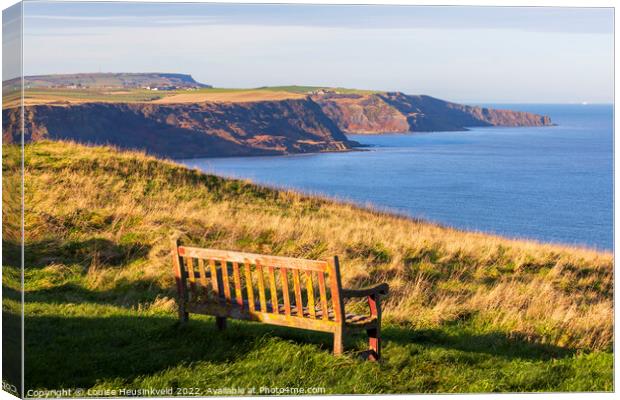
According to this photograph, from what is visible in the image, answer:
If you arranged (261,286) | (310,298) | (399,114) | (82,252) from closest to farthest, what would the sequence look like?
(310,298) → (261,286) → (82,252) → (399,114)

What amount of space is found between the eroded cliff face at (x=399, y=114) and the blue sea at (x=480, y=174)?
200 mm

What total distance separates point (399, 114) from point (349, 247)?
271cm

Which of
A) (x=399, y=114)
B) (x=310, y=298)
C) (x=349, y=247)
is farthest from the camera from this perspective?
(x=399, y=114)

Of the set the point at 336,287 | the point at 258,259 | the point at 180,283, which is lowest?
the point at 180,283

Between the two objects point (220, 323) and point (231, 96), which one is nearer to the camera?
point (220, 323)

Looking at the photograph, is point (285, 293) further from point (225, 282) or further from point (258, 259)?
point (225, 282)

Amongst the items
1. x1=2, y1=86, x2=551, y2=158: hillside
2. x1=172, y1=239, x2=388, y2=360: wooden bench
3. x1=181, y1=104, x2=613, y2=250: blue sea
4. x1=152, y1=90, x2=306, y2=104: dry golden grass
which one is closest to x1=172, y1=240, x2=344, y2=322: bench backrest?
x1=172, y1=239, x2=388, y2=360: wooden bench

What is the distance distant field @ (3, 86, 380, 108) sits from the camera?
51.9ft

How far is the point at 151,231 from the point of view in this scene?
15844 millimetres

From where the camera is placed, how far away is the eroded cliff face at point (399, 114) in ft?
52.9

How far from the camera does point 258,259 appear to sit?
955 centimetres

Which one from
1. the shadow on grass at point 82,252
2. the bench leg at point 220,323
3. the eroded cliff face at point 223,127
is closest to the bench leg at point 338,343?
the bench leg at point 220,323

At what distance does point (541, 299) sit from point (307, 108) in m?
5.25

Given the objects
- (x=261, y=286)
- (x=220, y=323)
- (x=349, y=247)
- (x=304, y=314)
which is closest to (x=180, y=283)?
(x=220, y=323)
